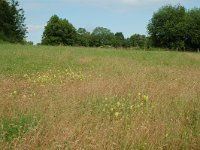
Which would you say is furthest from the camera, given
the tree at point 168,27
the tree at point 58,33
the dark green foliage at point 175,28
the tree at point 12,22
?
the tree at point 58,33

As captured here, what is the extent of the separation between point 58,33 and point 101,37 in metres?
38.9

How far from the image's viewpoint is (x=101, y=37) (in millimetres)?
124500

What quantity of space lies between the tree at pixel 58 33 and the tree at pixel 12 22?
1316 inches

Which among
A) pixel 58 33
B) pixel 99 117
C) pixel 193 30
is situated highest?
pixel 193 30

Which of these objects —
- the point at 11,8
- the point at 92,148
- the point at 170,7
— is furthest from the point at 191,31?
the point at 92,148

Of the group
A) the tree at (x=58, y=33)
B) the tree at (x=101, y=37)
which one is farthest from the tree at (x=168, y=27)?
the tree at (x=101, y=37)

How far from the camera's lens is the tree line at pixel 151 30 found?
2002 inches

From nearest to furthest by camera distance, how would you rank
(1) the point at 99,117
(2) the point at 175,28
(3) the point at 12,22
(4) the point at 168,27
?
(1) the point at 99,117
(3) the point at 12,22
(2) the point at 175,28
(4) the point at 168,27

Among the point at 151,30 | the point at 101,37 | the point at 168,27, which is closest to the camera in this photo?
the point at 168,27

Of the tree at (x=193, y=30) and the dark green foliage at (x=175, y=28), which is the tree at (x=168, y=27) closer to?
the dark green foliage at (x=175, y=28)

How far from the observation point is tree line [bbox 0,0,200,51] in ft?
167

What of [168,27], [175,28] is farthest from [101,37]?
[175,28]

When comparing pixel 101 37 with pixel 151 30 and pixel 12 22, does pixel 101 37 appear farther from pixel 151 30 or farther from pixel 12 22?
pixel 12 22

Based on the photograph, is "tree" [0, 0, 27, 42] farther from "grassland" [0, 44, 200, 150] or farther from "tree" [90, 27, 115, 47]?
"tree" [90, 27, 115, 47]
